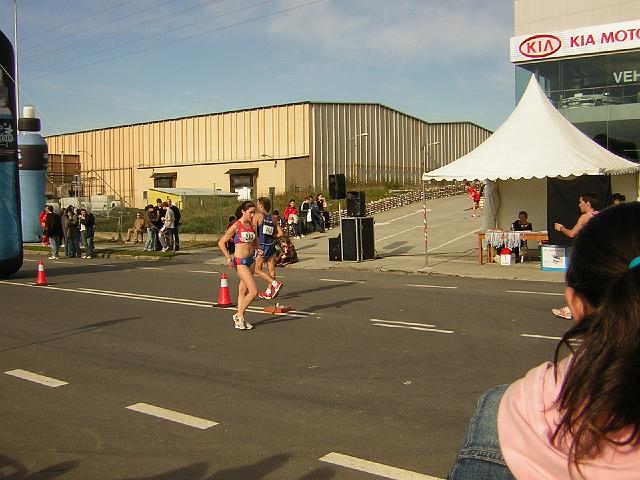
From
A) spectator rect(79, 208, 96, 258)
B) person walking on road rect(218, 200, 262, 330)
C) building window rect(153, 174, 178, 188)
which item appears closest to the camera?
person walking on road rect(218, 200, 262, 330)

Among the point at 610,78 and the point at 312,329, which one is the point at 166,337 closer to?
the point at 312,329

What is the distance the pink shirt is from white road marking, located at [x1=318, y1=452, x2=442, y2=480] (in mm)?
3222

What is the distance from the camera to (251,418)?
5949 mm

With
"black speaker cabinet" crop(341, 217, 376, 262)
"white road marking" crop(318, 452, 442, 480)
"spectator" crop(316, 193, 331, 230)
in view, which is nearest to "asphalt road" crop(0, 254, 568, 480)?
"white road marking" crop(318, 452, 442, 480)

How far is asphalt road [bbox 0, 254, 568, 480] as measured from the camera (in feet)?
16.6

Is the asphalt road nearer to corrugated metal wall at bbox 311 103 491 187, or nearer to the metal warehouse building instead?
the metal warehouse building

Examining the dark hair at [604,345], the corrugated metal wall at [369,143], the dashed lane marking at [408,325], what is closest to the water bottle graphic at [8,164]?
the dashed lane marking at [408,325]

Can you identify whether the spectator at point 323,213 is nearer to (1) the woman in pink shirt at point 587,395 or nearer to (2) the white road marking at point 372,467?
(2) the white road marking at point 372,467

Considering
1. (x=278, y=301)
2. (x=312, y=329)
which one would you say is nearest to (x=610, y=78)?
(x=278, y=301)

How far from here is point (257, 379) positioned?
7273 mm

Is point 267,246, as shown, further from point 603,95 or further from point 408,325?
point 603,95

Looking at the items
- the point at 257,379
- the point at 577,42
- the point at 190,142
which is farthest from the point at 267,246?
the point at 190,142

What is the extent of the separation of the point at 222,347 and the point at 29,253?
2308cm

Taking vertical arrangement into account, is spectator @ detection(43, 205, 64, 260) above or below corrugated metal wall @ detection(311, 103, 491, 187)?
below
